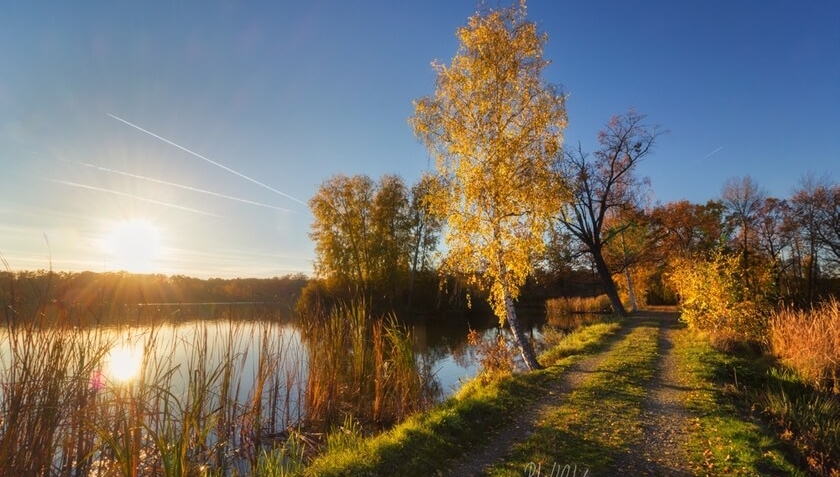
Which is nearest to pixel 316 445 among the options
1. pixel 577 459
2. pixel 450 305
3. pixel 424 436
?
pixel 424 436

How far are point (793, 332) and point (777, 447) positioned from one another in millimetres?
7887

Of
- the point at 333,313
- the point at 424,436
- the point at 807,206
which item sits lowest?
the point at 424,436

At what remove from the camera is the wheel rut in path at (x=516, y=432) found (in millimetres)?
5715

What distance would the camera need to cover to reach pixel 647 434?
657cm

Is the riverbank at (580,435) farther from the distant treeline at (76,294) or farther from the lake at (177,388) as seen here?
the distant treeline at (76,294)

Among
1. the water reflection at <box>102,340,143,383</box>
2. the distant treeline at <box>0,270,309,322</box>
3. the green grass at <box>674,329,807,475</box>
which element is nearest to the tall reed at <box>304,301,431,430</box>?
the distant treeline at <box>0,270,309,322</box>

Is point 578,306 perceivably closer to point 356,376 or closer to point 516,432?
point 356,376

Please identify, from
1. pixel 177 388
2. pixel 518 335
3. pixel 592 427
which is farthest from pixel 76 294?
pixel 518 335

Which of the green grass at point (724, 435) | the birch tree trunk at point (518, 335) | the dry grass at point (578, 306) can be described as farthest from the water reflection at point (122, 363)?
the dry grass at point (578, 306)

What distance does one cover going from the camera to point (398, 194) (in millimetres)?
38875

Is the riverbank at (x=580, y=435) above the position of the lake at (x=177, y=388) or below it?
below

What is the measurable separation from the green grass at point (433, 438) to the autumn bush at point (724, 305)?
29.9ft

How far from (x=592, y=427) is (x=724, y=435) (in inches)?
70.4

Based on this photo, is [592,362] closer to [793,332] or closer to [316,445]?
[793,332]
